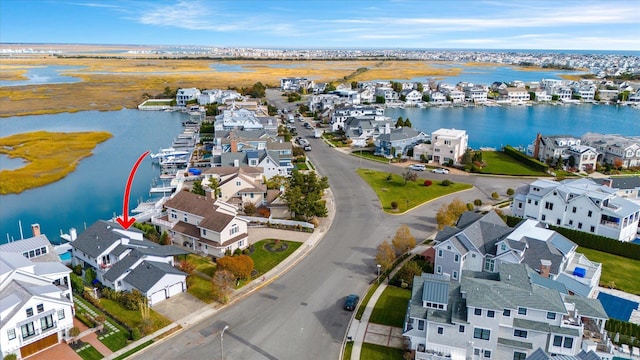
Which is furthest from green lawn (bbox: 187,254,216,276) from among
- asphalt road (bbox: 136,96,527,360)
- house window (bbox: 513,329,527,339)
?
house window (bbox: 513,329,527,339)

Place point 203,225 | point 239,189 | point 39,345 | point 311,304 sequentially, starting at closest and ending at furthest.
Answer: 1. point 39,345
2. point 311,304
3. point 203,225
4. point 239,189

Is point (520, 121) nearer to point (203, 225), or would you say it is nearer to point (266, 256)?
point (266, 256)

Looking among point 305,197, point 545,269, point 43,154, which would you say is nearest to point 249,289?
point 305,197

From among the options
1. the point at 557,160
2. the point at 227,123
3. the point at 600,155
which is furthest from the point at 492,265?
the point at 227,123

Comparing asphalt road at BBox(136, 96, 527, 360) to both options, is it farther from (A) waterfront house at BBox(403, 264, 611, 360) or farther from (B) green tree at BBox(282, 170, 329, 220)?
(A) waterfront house at BBox(403, 264, 611, 360)

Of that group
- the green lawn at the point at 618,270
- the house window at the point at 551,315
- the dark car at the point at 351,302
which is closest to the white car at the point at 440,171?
the green lawn at the point at 618,270

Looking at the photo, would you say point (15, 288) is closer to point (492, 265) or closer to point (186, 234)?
point (186, 234)
